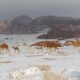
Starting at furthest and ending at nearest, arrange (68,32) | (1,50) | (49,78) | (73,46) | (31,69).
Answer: (68,32) → (73,46) → (1,50) → (31,69) → (49,78)

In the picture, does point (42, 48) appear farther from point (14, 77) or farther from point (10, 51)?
point (14, 77)

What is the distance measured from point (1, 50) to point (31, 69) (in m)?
7.16

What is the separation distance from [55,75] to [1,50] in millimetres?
7495

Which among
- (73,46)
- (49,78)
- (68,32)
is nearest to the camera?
(49,78)

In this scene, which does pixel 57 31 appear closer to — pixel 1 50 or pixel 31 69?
pixel 1 50

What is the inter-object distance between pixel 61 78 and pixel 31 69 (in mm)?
531

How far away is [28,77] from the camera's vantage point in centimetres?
502

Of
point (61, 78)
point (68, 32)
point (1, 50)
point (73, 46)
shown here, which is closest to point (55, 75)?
point (61, 78)

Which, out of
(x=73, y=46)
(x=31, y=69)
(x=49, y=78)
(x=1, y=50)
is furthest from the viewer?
(x=73, y=46)

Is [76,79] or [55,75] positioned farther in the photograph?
[76,79]

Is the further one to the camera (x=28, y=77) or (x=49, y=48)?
(x=49, y=48)

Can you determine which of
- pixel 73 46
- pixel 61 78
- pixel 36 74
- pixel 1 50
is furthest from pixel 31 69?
pixel 73 46

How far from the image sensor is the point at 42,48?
43.0 ft

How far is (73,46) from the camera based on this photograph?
14875 millimetres
